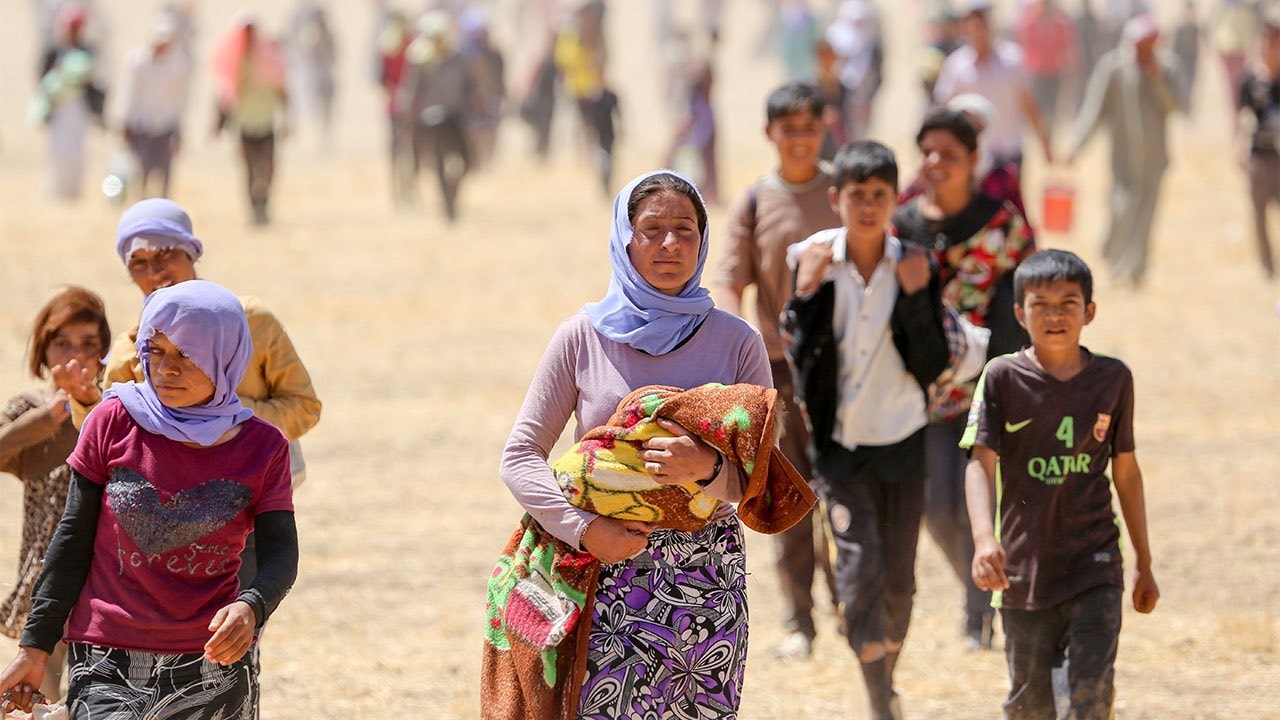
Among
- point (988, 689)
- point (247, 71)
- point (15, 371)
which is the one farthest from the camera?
point (247, 71)

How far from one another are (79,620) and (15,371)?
29.9 feet

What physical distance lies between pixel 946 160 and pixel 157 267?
2.59 metres

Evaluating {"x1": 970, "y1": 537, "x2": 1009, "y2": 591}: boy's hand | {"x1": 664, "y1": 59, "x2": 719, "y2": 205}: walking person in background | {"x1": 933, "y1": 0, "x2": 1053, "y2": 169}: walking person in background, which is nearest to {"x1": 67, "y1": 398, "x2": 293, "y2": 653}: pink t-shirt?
{"x1": 970, "y1": 537, "x2": 1009, "y2": 591}: boy's hand

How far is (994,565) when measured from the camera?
4.66m

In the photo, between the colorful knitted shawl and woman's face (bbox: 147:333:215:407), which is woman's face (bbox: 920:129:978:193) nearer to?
the colorful knitted shawl

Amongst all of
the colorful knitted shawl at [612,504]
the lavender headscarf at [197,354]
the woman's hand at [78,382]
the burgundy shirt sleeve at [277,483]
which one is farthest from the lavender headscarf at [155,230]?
the colorful knitted shawl at [612,504]

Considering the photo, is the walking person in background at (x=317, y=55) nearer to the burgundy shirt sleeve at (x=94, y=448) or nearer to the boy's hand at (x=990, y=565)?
the boy's hand at (x=990, y=565)

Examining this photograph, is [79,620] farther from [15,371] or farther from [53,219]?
[53,219]

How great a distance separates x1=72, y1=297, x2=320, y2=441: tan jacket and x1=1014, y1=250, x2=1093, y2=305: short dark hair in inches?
70.1

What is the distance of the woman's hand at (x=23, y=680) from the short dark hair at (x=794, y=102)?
3191mm

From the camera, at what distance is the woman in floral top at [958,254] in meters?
6.23

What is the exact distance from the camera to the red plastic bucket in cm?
1502

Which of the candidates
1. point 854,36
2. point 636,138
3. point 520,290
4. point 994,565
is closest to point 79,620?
point 994,565

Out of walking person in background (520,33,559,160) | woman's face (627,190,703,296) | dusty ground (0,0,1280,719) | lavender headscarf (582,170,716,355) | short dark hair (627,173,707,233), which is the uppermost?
walking person in background (520,33,559,160)
